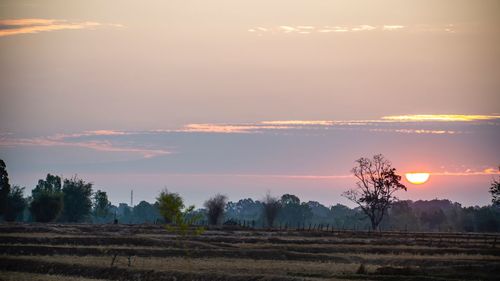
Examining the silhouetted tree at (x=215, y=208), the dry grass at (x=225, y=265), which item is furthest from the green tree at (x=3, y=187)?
the dry grass at (x=225, y=265)

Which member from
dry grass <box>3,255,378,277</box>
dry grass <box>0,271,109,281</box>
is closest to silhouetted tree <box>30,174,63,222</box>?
dry grass <box>3,255,378,277</box>

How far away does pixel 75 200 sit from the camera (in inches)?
6649

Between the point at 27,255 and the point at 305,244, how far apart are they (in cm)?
3152

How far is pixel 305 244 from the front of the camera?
292 ft

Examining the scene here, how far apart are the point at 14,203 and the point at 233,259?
325 ft

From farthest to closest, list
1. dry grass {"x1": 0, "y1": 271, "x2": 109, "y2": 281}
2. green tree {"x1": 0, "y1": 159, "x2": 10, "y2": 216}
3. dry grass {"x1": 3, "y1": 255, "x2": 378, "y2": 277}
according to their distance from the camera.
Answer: green tree {"x1": 0, "y1": 159, "x2": 10, "y2": 216}, dry grass {"x1": 3, "y1": 255, "x2": 378, "y2": 277}, dry grass {"x1": 0, "y1": 271, "x2": 109, "y2": 281}

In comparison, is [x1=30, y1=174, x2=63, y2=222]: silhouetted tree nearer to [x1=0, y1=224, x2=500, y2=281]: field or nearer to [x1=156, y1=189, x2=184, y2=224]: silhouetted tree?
[x1=0, y1=224, x2=500, y2=281]: field

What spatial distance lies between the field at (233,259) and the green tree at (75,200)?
70.0 metres

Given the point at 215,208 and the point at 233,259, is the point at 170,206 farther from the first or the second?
the point at 215,208

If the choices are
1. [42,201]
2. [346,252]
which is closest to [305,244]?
[346,252]

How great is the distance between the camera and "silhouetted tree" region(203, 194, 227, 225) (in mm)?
163613

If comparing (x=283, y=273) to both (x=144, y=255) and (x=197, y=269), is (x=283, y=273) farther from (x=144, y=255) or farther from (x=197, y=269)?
(x=144, y=255)

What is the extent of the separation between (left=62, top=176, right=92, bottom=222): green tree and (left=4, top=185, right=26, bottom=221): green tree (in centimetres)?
995

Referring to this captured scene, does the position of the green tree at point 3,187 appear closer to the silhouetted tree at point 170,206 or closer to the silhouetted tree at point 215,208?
the silhouetted tree at point 215,208
